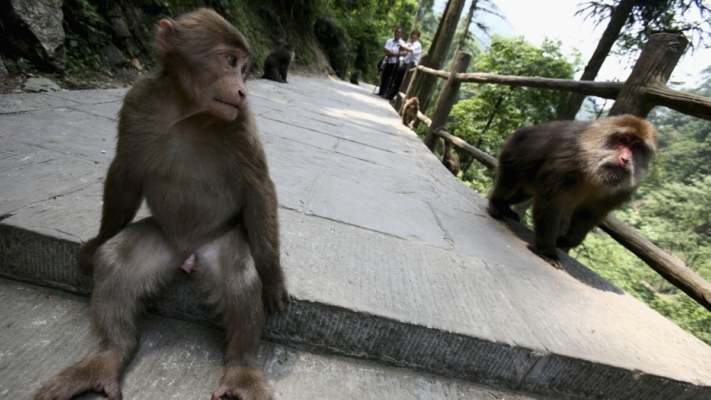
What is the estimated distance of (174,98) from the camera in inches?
61.2

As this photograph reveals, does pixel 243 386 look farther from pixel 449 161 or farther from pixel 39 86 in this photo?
pixel 449 161

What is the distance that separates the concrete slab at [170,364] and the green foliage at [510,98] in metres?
18.2

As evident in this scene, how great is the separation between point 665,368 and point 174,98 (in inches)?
99.6

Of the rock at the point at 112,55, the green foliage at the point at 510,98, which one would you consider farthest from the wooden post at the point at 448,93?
the green foliage at the point at 510,98

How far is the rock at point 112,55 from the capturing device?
4.98 meters

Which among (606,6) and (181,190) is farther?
(606,6)

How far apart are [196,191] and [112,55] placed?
4787mm

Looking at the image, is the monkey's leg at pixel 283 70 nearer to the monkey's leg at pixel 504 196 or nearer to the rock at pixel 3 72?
the rock at pixel 3 72

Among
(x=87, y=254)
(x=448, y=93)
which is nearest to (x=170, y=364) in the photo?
(x=87, y=254)

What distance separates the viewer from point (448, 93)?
6914 mm

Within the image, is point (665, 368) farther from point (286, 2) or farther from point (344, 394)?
point (286, 2)

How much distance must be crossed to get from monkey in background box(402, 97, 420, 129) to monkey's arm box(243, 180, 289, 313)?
7.44 meters

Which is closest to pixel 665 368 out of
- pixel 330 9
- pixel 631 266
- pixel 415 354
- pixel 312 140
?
pixel 415 354

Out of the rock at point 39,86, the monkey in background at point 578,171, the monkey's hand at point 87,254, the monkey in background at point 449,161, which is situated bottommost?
the monkey in background at point 449,161
